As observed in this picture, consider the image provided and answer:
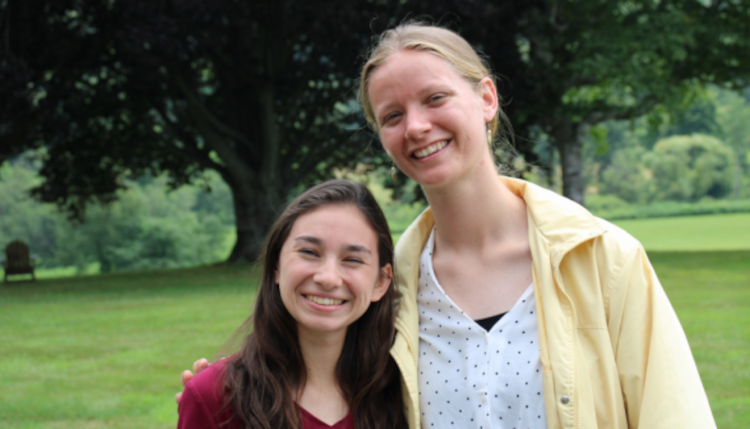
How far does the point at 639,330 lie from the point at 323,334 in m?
1.10

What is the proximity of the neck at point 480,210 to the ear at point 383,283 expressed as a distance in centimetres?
30

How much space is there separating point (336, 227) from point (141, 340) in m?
7.43

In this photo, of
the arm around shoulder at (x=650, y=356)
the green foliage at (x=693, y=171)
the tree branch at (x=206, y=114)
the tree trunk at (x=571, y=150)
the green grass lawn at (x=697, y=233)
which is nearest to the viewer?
the arm around shoulder at (x=650, y=356)

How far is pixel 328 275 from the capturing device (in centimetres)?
240

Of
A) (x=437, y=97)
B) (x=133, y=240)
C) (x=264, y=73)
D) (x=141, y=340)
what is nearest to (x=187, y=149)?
(x=264, y=73)

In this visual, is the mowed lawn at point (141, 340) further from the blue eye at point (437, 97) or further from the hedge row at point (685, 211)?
the hedge row at point (685, 211)

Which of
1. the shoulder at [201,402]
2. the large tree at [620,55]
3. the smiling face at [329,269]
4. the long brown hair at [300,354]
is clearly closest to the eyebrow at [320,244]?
the smiling face at [329,269]

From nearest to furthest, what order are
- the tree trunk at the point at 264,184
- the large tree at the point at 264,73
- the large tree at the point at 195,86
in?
the large tree at the point at 195,86
the large tree at the point at 264,73
the tree trunk at the point at 264,184

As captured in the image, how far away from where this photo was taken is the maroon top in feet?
7.63

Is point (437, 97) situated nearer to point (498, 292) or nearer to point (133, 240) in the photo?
point (498, 292)

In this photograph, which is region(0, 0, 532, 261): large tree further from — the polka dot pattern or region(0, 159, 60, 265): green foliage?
region(0, 159, 60, 265): green foliage

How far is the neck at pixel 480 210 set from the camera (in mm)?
2506

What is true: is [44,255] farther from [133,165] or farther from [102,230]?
[133,165]

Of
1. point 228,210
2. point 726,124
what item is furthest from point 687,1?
point 726,124
